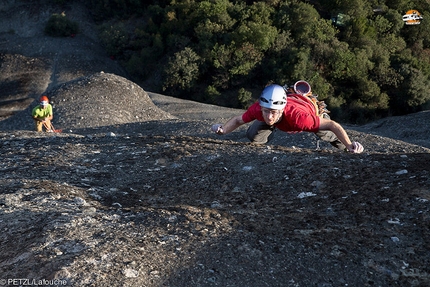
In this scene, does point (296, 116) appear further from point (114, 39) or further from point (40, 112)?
point (114, 39)

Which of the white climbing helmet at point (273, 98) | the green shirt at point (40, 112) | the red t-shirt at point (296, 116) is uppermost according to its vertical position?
the white climbing helmet at point (273, 98)

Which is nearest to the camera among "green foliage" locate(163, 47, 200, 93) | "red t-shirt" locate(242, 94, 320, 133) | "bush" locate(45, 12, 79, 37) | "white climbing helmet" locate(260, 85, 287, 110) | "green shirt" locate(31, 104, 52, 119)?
"white climbing helmet" locate(260, 85, 287, 110)

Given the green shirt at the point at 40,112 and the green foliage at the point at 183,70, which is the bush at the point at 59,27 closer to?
the green foliage at the point at 183,70

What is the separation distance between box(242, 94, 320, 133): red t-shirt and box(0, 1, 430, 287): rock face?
56 centimetres

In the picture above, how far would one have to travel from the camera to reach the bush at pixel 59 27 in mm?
43188

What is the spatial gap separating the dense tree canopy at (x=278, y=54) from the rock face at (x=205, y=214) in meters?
27.4

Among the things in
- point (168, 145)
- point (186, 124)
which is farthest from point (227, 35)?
point (168, 145)

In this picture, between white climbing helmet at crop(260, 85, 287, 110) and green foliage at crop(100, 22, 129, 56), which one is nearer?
white climbing helmet at crop(260, 85, 287, 110)

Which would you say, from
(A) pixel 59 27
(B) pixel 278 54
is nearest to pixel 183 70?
(B) pixel 278 54

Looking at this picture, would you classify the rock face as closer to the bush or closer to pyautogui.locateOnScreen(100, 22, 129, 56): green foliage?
pyautogui.locateOnScreen(100, 22, 129, 56): green foliage

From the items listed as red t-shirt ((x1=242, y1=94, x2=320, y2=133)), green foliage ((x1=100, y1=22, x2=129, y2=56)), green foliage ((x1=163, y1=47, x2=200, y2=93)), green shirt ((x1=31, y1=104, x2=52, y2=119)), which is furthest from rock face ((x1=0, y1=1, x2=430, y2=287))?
green foliage ((x1=100, y1=22, x2=129, y2=56))

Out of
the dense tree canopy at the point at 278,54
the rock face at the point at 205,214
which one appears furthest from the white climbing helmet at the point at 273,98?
the dense tree canopy at the point at 278,54

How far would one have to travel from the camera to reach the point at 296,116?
726cm

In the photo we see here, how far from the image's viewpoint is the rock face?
479cm
